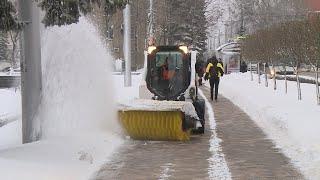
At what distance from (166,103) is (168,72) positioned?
2.50 meters

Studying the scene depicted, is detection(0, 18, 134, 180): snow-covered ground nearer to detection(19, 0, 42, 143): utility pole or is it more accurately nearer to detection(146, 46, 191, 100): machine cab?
detection(19, 0, 42, 143): utility pole

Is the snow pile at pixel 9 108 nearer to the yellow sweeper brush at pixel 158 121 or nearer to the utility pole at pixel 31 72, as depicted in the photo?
the yellow sweeper brush at pixel 158 121

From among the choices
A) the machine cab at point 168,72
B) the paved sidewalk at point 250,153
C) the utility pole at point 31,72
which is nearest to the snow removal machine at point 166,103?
the machine cab at point 168,72

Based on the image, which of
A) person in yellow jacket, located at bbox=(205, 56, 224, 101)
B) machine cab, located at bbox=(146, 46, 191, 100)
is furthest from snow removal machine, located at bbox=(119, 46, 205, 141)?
person in yellow jacket, located at bbox=(205, 56, 224, 101)

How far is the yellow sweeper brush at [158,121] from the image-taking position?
12.6m

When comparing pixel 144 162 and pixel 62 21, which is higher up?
pixel 62 21

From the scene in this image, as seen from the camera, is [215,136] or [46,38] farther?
[215,136]

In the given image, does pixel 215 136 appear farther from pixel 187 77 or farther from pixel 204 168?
pixel 204 168

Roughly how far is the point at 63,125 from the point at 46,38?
1.91 metres

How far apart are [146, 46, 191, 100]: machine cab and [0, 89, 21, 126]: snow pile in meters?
4.11

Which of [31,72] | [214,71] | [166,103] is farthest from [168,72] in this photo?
[214,71]

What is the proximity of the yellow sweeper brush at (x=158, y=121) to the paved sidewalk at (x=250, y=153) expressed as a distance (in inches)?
35.7

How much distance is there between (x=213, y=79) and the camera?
2433 centimetres

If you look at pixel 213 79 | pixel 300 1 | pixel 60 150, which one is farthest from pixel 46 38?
pixel 300 1
